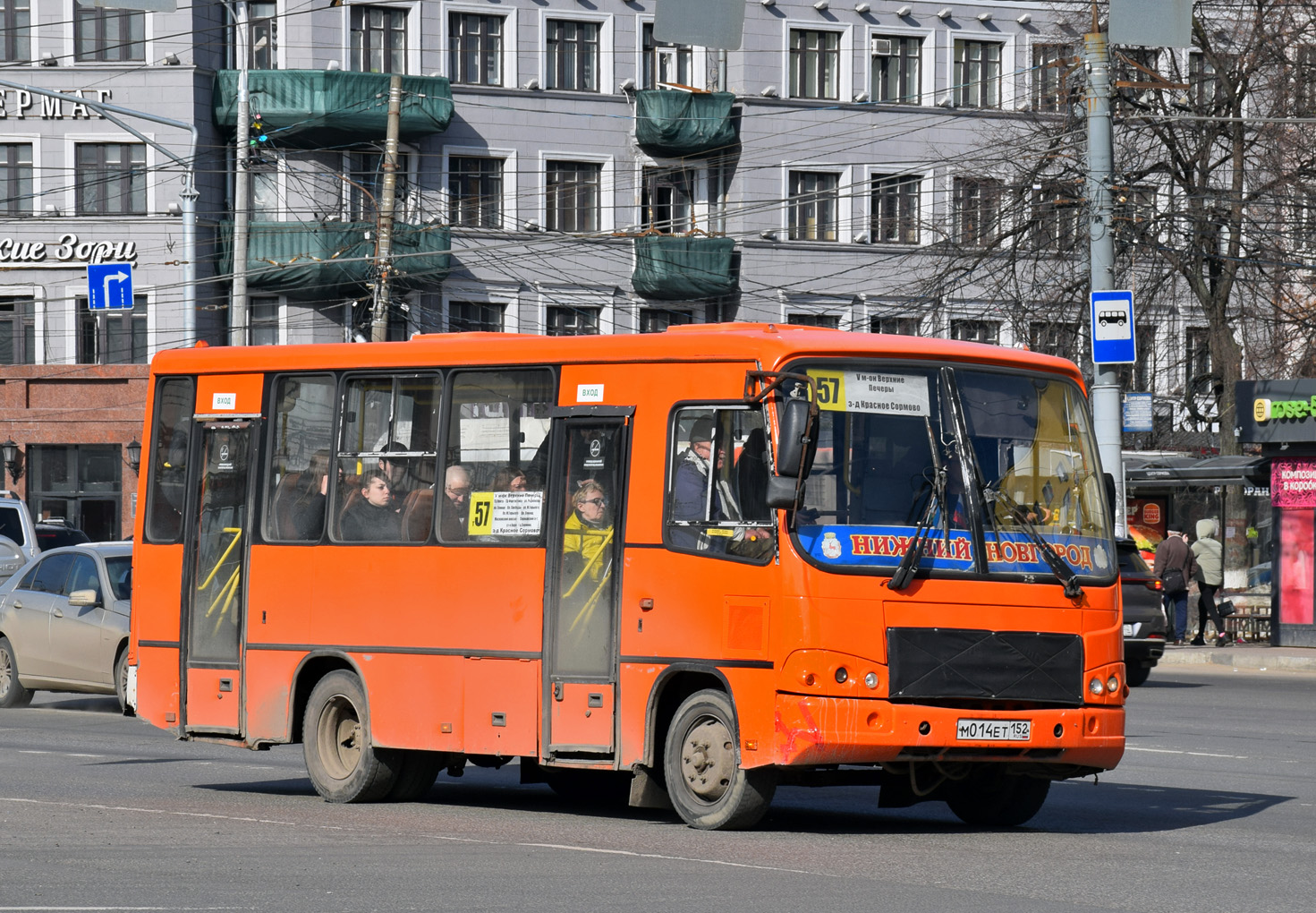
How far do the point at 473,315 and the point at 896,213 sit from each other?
10.8 m

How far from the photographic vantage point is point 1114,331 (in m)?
23.6

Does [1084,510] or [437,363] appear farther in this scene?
[437,363]

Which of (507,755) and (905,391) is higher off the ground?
(905,391)

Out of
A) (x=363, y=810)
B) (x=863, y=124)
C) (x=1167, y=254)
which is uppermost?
(x=863, y=124)

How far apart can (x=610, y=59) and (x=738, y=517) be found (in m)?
40.7

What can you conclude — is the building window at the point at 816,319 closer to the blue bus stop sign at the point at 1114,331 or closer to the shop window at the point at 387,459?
the blue bus stop sign at the point at 1114,331

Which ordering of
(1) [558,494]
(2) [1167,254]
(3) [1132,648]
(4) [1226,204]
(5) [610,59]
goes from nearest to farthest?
(1) [558,494] → (3) [1132,648] → (2) [1167,254] → (4) [1226,204] → (5) [610,59]

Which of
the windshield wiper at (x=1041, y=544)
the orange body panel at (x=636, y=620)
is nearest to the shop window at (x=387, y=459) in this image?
the orange body panel at (x=636, y=620)

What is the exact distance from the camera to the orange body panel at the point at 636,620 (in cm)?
1095

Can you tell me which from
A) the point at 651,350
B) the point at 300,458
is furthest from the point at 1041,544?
the point at 300,458

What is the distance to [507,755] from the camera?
41.1ft

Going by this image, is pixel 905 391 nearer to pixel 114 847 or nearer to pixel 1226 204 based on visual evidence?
pixel 114 847

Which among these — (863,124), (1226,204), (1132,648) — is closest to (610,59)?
(863,124)

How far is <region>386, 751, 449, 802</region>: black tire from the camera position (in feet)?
43.6
